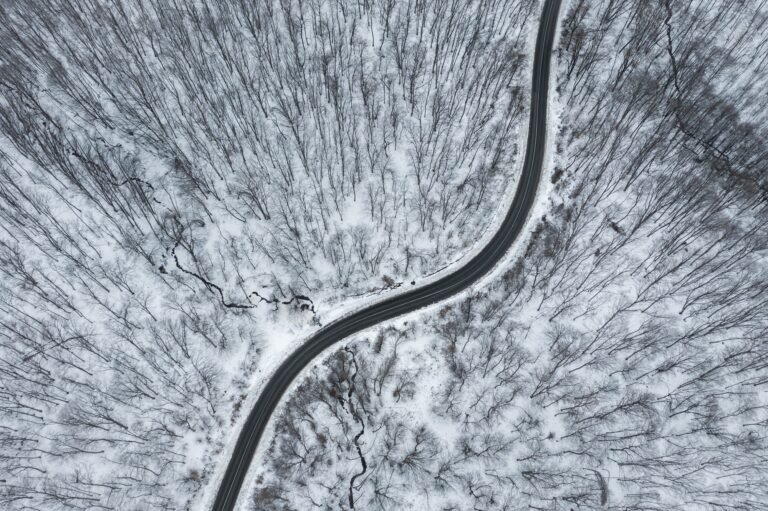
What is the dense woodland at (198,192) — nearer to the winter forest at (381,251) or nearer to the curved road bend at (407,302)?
the winter forest at (381,251)

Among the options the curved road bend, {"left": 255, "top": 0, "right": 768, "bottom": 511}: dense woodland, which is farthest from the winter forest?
the curved road bend

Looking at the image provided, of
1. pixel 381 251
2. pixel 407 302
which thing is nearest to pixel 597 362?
pixel 407 302

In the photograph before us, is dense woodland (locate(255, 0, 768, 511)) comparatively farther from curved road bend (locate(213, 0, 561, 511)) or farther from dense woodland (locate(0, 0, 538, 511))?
dense woodland (locate(0, 0, 538, 511))

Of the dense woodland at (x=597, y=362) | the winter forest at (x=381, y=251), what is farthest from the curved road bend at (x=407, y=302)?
the dense woodland at (x=597, y=362)

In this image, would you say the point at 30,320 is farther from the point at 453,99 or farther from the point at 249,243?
the point at 453,99

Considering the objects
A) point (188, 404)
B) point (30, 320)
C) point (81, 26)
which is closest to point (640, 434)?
point (188, 404)

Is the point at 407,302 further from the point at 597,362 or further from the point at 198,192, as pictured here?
the point at 198,192

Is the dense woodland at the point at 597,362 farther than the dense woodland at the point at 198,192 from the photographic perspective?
No
